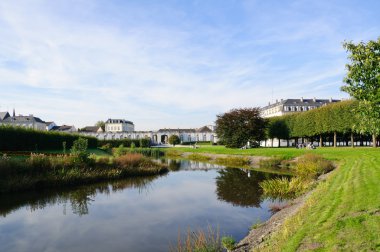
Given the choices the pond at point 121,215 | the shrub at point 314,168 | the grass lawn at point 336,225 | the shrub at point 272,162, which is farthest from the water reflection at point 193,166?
the grass lawn at point 336,225

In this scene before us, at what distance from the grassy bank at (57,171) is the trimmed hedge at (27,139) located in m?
9.31

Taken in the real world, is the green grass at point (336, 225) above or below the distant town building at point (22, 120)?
below

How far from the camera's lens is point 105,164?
22938 mm

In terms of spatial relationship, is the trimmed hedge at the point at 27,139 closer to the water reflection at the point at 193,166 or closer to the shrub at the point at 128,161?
the shrub at the point at 128,161

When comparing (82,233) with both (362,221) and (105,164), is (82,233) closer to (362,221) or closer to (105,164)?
(362,221)

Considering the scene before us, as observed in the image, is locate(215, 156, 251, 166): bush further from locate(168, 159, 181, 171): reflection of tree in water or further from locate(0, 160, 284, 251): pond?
locate(0, 160, 284, 251): pond

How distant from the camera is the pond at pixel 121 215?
9203 millimetres

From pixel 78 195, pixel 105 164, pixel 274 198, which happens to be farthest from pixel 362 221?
pixel 105 164

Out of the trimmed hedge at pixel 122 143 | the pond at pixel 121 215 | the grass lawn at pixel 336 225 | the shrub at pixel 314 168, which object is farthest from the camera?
the trimmed hedge at pixel 122 143

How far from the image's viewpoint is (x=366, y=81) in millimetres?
8164

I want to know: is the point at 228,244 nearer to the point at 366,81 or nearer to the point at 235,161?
the point at 366,81

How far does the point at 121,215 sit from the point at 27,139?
88.6 ft

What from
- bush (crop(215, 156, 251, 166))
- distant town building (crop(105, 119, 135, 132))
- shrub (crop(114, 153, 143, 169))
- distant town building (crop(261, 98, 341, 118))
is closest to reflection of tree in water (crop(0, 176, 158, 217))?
shrub (crop(114, 153, 143, 169))

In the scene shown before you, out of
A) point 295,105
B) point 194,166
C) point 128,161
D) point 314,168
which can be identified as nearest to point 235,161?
point 194,166
